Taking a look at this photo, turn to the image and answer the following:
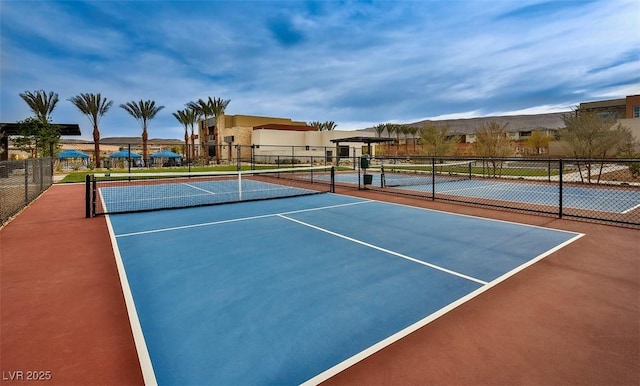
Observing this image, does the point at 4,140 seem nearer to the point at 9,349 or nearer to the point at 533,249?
the point at 9,349

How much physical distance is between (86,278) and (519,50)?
2547 centimetres

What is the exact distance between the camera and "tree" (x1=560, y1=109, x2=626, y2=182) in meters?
21.3

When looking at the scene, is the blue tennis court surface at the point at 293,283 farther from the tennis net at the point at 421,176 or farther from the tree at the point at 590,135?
the tree at the point at 590,135

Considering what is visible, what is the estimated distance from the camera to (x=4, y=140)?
2650 cm

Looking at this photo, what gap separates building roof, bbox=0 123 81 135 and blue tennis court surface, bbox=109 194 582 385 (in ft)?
90.2

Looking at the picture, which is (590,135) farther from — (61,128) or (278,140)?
(61,128)

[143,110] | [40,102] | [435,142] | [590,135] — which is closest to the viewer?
[590,135]

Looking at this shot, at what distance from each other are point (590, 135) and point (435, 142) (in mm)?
13012

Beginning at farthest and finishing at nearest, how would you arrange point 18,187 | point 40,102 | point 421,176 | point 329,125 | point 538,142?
1. point 329,125
2. point 538,142
3. point 40,102
4. point 421,176
5. point 18,187

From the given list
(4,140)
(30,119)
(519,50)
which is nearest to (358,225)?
(519,50)

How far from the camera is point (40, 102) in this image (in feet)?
119

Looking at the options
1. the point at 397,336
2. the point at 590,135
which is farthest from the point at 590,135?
the point at 397,336

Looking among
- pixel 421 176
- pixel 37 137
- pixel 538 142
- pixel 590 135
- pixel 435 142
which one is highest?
pixel 538 142

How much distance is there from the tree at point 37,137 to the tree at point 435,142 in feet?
121
